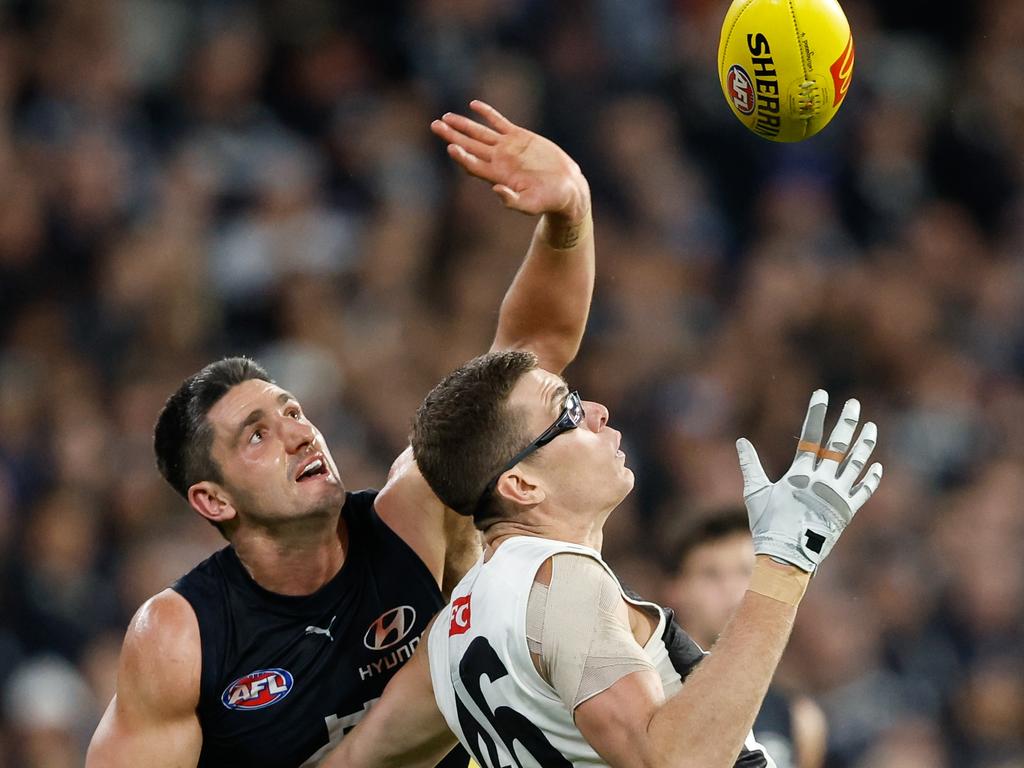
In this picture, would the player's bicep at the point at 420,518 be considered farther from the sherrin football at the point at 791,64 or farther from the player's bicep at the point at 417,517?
the sherrin football at the point at 791,64

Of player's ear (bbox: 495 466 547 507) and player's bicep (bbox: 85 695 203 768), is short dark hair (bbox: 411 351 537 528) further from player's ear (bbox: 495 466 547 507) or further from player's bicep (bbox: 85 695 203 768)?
player's bicep (bbox: 85 695 203 768)

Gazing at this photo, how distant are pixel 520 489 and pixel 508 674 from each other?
40cm

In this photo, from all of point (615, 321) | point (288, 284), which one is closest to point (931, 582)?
point (615, 321)

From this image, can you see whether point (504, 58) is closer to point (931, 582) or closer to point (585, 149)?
point (585, 149)

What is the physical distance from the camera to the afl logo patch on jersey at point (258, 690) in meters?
3.66

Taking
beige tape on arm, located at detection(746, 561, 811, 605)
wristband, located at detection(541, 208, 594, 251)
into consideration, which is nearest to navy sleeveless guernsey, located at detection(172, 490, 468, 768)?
wristband, located at detection(541, 208, 594, 251)

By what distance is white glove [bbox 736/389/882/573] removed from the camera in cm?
302

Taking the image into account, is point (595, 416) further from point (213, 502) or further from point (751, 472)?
point (213, 502)

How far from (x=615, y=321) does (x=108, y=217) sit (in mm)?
2724

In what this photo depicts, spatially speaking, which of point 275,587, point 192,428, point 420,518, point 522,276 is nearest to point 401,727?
point 275,587

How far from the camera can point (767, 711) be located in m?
4.84

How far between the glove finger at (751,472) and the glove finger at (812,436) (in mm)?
84

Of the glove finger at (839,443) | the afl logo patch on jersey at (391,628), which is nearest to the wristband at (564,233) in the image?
the afl logo patch on jersey at (391,628)

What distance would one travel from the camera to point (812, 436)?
3.12m
